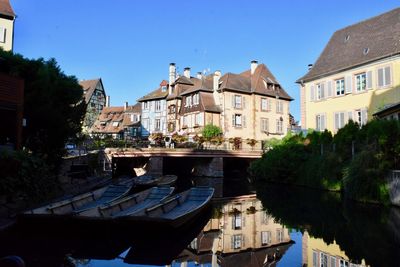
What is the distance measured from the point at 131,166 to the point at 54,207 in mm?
27863

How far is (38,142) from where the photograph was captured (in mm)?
18109

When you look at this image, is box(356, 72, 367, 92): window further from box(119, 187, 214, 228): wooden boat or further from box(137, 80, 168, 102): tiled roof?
box(137, 80, 168, 102): tiled roof

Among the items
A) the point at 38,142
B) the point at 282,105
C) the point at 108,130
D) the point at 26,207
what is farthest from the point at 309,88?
the point at 108,130

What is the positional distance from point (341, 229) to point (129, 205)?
7634mm

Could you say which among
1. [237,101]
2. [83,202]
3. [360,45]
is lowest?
[83,202]

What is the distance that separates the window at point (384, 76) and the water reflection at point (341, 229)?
1069 centimetres

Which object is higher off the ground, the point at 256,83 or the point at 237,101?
the point at 256,83

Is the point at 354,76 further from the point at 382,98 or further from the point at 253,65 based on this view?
the point at 253,65

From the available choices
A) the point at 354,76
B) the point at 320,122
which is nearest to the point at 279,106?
the point at 320,122

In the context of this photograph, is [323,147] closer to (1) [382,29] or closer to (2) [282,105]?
(1) [382,29]

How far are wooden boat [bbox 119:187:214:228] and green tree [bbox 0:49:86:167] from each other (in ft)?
23.5

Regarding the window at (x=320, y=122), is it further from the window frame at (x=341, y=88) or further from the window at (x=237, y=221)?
the window at (x=237, y=221)

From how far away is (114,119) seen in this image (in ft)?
226

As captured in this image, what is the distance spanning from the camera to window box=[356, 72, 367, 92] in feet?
91.7
